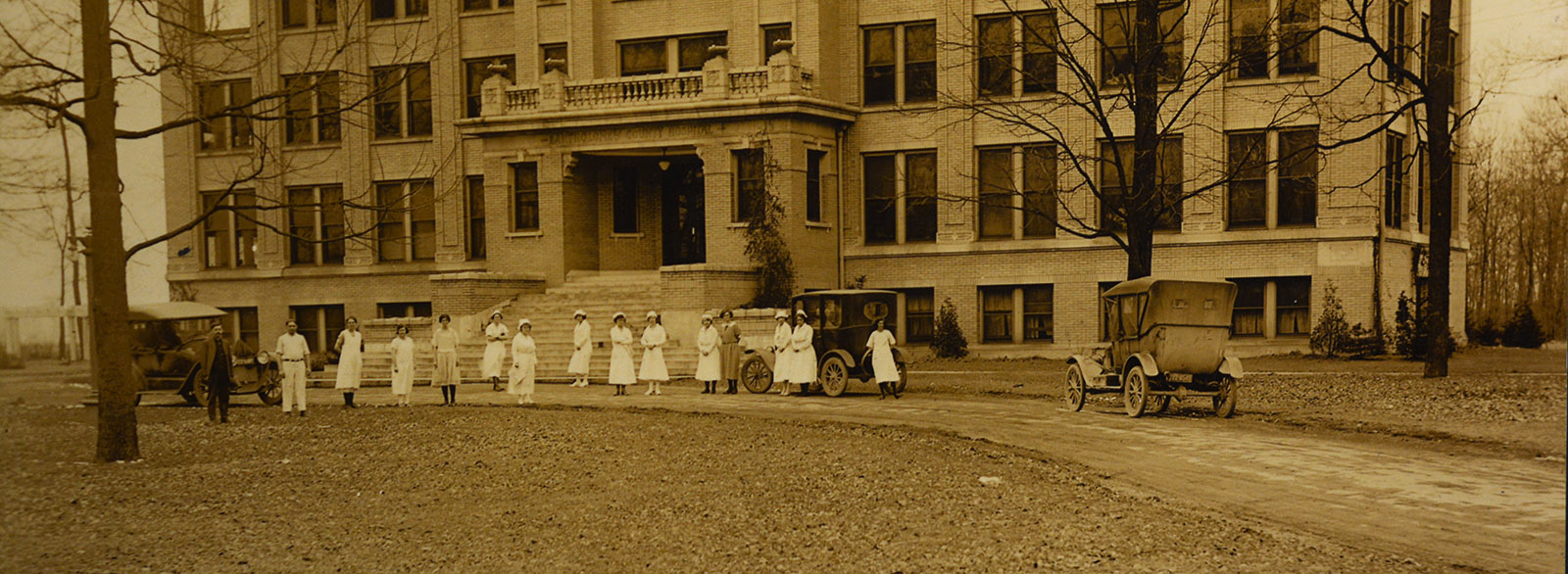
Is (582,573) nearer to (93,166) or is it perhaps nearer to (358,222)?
(93,166)

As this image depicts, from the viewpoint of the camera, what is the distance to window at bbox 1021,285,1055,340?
31.6 meters

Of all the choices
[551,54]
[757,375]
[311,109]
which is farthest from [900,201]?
[311,109]

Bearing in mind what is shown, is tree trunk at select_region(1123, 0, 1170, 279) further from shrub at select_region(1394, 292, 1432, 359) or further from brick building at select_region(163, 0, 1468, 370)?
shrub at select_region(1394, 292, 1432, 359)

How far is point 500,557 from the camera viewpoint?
341 inches

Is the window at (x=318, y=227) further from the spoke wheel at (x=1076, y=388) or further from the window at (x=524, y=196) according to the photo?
the window at (x=524, y=196)

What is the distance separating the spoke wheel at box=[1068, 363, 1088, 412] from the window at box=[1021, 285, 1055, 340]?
13.4 m

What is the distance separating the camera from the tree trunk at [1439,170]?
1577 centimetres

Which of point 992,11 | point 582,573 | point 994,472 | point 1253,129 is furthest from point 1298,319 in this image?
point 582,573

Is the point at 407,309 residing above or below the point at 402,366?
above

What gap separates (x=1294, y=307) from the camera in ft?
97.3

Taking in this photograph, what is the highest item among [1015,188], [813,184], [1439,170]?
[813,184]

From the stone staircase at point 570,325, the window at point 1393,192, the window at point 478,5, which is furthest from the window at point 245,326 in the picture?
the window at point 1393,192

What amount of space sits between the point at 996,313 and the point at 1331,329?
26.0 ft

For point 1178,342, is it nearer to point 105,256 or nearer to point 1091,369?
point 1091,369
